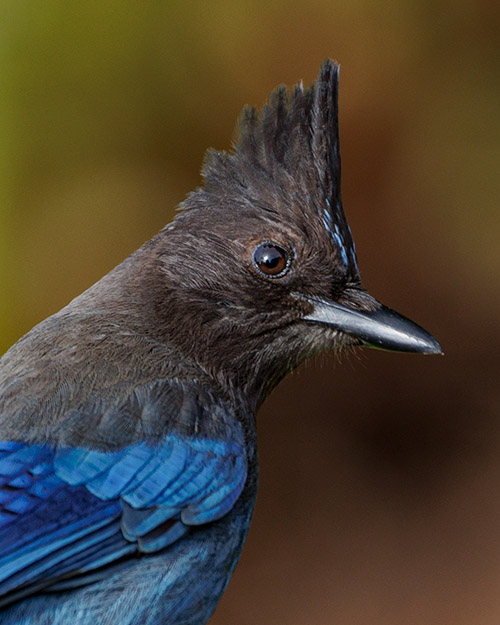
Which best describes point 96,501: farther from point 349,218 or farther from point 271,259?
point 349,218

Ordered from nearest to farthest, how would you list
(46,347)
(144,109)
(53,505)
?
1. (53,505)
2. (46,347)
3. (144,109)

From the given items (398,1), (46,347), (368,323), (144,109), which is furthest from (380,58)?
(46,347)

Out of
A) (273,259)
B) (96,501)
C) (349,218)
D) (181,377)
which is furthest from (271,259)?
(349,218)

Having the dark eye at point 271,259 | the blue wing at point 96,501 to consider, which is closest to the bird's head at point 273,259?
the dark eye at point 271,259

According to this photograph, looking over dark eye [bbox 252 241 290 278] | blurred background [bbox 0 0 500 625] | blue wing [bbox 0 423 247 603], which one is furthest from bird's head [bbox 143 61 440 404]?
blurred background [bbox 0 0 500 625]

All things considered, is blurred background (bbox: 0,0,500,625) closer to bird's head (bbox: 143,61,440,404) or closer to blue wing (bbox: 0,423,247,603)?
bird's head (bbox: 143,61,440,404)

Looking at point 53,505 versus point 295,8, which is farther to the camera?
point 295,8

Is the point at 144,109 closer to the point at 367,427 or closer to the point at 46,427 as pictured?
the point at 367,427

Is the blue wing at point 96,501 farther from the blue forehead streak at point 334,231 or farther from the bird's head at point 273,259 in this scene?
the blue forehead streak at point 334,231
